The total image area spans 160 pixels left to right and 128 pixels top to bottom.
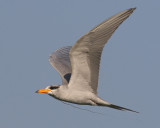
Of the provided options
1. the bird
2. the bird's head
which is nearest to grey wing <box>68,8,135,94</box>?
the bird

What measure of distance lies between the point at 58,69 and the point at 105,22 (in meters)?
4.78

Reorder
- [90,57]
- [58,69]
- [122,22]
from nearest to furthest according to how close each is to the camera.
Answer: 1. [122,22]
2. [90,57]
3. [58,69]

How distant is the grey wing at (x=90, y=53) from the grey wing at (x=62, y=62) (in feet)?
3.93

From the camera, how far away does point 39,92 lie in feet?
54.1

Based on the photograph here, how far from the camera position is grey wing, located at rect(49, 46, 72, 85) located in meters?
18.5

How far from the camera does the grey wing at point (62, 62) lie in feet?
60.6

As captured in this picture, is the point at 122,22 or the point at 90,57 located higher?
the point at 122,22

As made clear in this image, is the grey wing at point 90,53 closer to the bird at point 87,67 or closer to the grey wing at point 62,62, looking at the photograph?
the bird at point 87,67

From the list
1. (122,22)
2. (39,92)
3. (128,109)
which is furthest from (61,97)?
(122,22)

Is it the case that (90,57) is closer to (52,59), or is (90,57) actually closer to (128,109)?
(128,109)

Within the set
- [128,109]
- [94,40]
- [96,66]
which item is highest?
[94,40]

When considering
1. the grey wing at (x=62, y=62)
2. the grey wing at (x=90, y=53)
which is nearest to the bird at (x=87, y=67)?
the grey wing at (x=90, y=53)

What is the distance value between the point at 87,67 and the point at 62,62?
3.98 metres

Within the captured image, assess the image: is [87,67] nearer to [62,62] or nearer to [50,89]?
[50,89]
